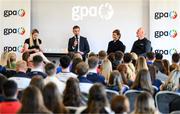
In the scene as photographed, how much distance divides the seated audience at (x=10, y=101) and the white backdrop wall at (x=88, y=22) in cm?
743

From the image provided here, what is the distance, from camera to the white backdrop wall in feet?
38.5

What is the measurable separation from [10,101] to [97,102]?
35.7 inches

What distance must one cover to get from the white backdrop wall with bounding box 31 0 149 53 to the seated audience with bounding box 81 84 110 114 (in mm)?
7529

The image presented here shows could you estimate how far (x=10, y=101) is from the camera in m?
4.53

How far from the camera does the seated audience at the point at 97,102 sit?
424 cm

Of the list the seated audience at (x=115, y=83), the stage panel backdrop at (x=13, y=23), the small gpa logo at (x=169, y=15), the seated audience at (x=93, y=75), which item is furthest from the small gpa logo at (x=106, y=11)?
the seated audience at (x=115, y=83)

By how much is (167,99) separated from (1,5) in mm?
7300

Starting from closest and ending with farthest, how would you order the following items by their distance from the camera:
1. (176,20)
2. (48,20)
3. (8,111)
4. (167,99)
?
(8,111)
(167,99)
(176,20)
(48,20)

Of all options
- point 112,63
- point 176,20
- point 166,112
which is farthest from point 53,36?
point 166,112

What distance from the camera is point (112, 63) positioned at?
27.0 feet

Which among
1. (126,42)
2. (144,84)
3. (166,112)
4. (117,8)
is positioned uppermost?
(117,8)

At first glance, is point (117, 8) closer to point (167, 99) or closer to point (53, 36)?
point (53, 36)

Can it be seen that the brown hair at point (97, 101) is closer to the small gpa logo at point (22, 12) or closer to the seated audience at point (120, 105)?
the seated audience at point (120, 105)

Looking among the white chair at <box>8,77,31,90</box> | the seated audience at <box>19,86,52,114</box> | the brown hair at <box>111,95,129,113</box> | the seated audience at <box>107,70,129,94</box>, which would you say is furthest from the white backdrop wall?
the seated audience at <box>19,86,52,114</box>
